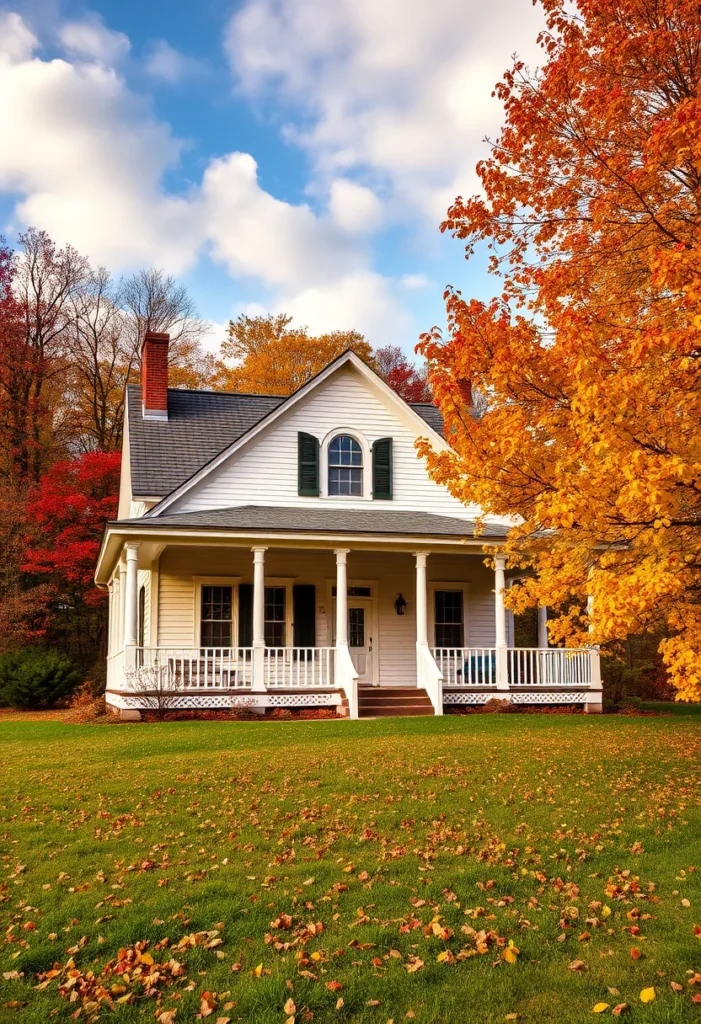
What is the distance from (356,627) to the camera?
20953 mm

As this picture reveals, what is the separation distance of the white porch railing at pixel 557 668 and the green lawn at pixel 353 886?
7.72 metres

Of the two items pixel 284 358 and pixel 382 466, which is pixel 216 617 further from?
pixel 284 358

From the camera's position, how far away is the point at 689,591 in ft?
29.9

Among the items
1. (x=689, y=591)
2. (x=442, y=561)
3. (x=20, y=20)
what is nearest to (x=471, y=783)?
(x=689, y=591)

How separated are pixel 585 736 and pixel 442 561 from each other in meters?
8.41

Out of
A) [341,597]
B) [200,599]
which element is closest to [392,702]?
[341,597]

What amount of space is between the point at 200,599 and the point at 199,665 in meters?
2.52

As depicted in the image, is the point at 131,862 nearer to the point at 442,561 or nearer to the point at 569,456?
the point at 569,456

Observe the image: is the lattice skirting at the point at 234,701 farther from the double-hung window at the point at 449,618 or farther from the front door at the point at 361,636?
the double-hung window at the point at 449,618

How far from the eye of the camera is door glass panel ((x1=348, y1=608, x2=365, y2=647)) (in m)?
20.8

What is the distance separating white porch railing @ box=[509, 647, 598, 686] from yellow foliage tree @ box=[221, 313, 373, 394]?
20800 mm

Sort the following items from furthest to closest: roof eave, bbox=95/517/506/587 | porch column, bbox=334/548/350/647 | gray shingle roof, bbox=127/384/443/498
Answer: gray shingle roof, bbox=127/384/443/498 < porch column, bbox=334/548/350/647 < roof eave, bbox=95/517/506/587

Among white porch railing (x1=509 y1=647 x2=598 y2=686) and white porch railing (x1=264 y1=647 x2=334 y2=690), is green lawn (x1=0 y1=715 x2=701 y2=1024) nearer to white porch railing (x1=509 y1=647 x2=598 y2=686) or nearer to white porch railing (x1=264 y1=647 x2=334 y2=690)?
white porch railing (x1=264 y1=647 x2=334 y2=690)

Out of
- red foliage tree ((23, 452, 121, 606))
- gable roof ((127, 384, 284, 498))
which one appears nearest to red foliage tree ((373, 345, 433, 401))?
red foliage tree ((23, 452, 121, 606))
